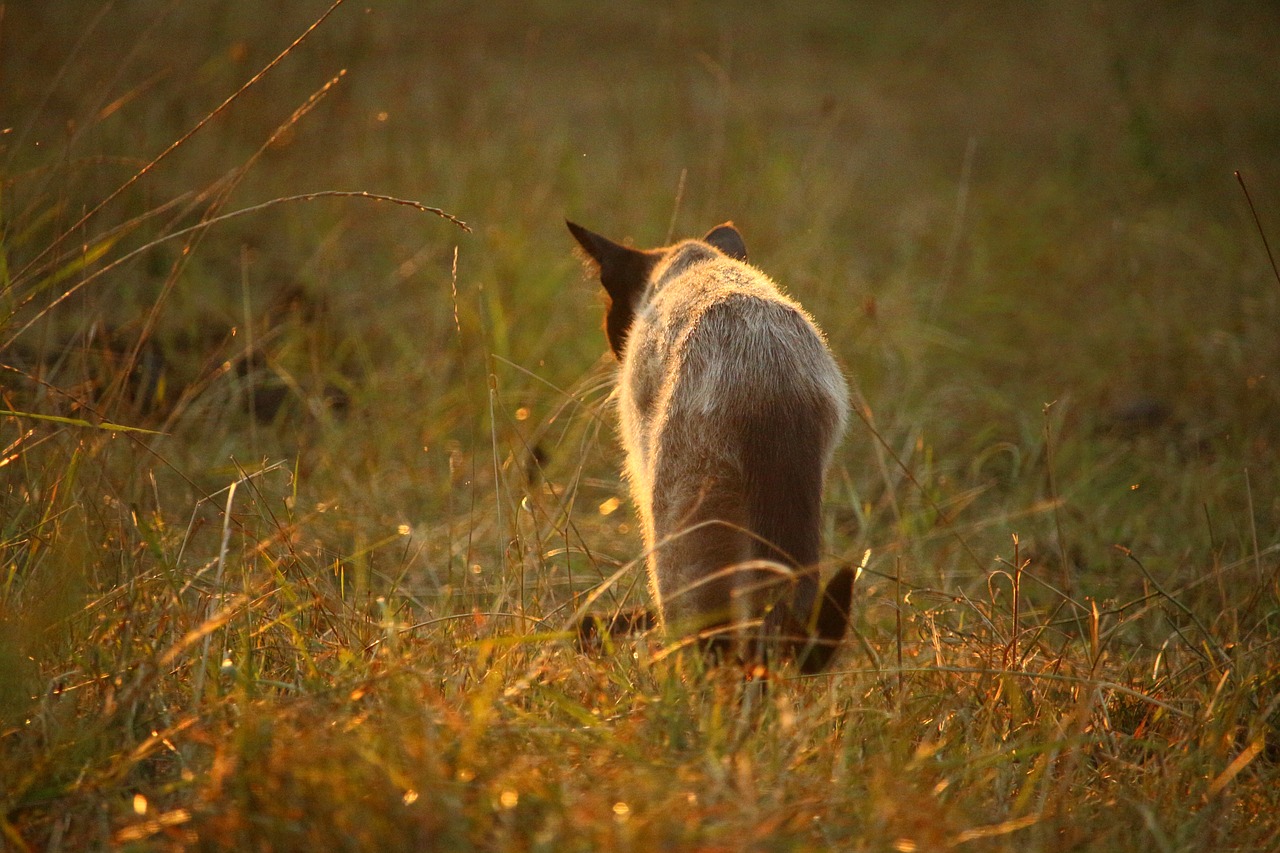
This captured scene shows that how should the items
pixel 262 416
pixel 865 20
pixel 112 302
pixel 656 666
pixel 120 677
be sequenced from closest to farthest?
pixel 120 677
pixel 656 666
pixel 262 416
pixel 112 302
pixel 865 20

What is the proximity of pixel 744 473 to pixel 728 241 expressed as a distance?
1.25 meters

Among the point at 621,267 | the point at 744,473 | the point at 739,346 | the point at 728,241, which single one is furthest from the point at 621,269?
the point at 744,473

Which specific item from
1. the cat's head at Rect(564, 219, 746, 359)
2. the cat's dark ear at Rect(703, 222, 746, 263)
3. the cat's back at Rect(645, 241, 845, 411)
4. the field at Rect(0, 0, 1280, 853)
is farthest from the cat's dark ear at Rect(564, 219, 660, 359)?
the cat's back at Rect(645, 241, 845, 411)

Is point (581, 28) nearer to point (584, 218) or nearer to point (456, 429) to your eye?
point (584, 218)

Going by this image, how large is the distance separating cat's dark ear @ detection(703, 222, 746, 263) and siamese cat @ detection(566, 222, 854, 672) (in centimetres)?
73

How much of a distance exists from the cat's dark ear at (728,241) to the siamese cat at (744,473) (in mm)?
729

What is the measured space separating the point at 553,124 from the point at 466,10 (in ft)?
8.63

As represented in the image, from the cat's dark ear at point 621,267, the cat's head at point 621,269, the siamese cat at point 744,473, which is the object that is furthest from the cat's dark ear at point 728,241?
the siamese cat at point 744,473

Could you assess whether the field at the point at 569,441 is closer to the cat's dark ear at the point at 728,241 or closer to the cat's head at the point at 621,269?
the cat's head at the point at 621,269

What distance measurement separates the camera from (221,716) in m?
1.75

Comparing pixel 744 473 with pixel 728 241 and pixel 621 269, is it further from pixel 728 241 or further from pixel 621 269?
pixel 728 241

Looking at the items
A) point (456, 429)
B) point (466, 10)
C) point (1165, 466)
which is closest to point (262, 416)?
point (456, 429)

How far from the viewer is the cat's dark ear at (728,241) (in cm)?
308

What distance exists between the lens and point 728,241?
3.11 meters
